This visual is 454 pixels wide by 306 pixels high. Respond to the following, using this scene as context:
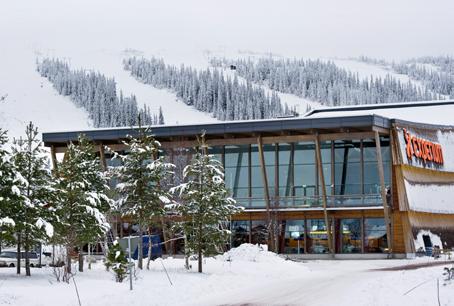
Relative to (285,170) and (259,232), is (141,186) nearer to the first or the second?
(259,232)

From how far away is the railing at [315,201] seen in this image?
5166cm

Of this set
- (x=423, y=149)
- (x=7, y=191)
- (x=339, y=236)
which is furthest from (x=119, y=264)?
(x=423, y=149)

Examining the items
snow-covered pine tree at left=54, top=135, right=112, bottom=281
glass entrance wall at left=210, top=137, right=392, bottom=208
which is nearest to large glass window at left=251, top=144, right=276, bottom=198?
glass entrance wall at left=210, top=137, right=392, bottom=208

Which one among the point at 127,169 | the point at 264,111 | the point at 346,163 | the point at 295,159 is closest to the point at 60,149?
the point at 295,159

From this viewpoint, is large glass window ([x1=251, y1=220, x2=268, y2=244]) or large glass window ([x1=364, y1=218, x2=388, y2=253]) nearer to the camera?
large glass window ([x1=364, y1=218, x2=388, y2=253])

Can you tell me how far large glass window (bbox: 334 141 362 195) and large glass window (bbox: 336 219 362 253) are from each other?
2.00 metres

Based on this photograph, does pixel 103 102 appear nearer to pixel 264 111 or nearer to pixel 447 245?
pixel 264 111

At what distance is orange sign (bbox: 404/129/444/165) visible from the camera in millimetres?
53281

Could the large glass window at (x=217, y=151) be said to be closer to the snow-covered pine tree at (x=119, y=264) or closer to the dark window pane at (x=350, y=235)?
the dark window pane at (x=350, y=235)

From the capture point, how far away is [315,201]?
5269 centimetres

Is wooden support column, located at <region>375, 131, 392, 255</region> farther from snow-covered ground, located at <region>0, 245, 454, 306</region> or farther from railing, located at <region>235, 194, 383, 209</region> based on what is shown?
snow-covered ground, located at <region>0, 245, 454, 306</region>

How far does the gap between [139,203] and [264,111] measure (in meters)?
161

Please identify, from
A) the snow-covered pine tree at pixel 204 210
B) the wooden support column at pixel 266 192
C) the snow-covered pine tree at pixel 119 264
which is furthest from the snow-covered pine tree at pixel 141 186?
the wooden support column at pixel 266 192

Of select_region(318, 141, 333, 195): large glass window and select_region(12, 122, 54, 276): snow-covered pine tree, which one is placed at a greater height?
select_region(318, 141, 333, 195): large glass window
